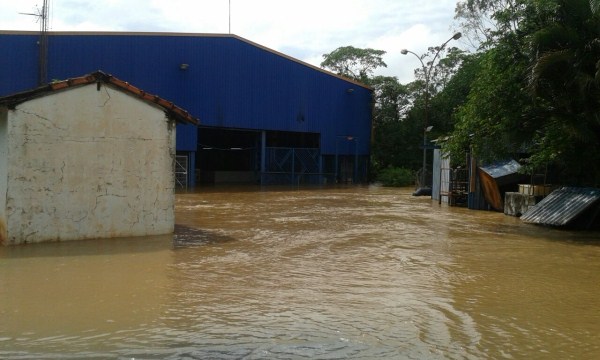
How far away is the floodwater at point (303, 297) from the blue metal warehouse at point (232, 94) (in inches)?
741

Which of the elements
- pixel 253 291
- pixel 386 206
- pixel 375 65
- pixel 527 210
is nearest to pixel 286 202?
pixel 386 206

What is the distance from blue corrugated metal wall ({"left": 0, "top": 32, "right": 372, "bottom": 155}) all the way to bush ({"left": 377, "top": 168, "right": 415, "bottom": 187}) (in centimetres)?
343

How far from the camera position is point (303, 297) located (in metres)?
7.77

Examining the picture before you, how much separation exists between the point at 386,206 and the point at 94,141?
13431 mm

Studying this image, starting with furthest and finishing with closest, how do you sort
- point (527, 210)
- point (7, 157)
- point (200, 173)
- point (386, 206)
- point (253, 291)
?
point (200, 173) < point (386, 206) < point (527, 210) < point (7, 157) < point (253, 291)

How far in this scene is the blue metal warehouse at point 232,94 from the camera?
95.7ft

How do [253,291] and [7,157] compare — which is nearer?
[253,291]

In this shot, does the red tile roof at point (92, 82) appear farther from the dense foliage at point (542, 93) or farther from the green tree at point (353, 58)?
Result: the green tree at point (353, 58)

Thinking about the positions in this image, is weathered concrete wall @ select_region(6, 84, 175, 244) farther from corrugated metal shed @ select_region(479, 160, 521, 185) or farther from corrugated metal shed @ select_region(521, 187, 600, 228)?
corrugated metal shed @ select_region(479, 160, 521, 185)

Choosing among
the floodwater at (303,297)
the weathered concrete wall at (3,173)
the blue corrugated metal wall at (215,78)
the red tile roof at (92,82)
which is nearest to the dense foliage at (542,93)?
the floodwater at (303,297)

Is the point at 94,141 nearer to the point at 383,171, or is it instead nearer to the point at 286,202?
the point at 286,202

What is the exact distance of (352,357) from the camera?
18.2 feet

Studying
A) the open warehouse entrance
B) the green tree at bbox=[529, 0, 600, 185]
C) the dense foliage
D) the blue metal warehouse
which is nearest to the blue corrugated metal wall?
the blue metal warehouse

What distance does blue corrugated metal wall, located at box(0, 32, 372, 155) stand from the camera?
28.9 meters
